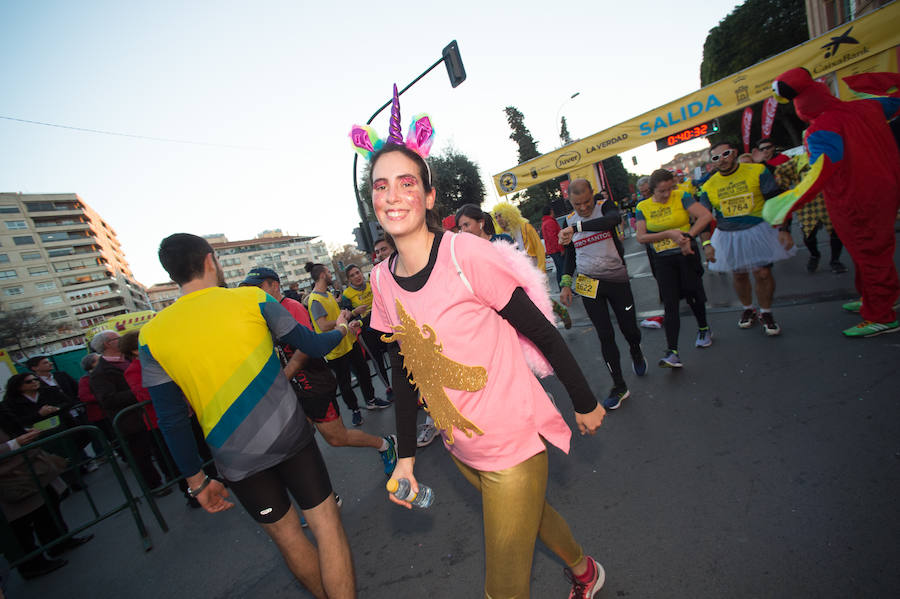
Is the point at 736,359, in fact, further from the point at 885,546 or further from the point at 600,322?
the point at 885,546

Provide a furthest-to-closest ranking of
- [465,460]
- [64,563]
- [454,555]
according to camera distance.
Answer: [64,563] → [454,555] → [465,460]

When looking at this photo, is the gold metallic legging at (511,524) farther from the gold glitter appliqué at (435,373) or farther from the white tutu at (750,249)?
the white tutu at (750,249)

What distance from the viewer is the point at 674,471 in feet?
8.54

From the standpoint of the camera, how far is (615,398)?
3646 mm

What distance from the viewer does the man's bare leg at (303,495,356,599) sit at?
6.12 ft

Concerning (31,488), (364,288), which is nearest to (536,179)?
(364,288)

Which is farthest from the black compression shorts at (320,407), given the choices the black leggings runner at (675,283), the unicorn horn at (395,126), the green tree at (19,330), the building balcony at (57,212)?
the building balcony at (57,212)

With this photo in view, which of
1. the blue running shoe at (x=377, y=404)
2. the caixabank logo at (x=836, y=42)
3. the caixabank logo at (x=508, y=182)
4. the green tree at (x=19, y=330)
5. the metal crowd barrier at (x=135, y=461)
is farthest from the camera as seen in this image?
the green tree at (x=19, y=330)

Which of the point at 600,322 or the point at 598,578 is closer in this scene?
the point at 598,578

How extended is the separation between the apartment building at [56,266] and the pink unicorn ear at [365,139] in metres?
75.7

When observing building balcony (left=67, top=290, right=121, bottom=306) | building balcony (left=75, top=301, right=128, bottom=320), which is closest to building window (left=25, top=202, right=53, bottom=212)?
building balcony (left=67, top=290, right=121, bottom=306)

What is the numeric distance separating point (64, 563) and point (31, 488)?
88 centimetres

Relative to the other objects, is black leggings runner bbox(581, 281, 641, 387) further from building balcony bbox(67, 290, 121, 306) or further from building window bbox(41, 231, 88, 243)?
building window bbox(41, 231, 88, 243)

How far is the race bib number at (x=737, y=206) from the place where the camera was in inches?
171
